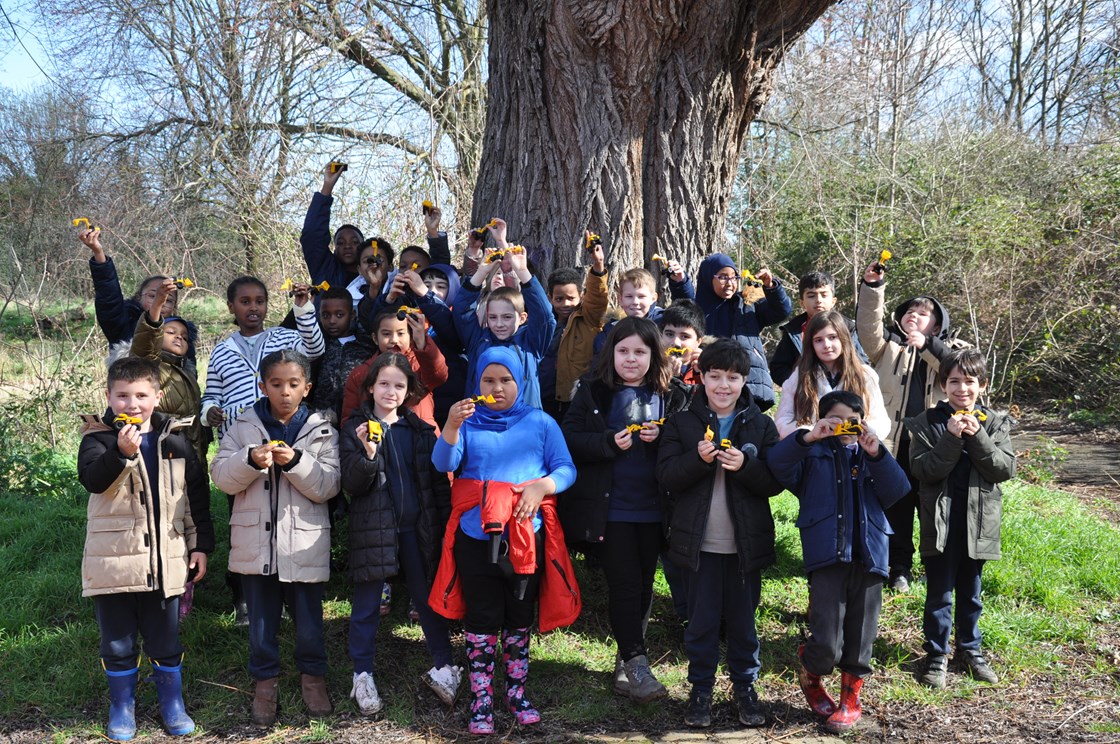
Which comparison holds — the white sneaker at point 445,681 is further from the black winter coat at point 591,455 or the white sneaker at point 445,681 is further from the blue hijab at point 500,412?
the blue hijab at point 500,412

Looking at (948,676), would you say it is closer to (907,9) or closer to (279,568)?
(279,568)

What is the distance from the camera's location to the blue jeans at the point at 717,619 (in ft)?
12.3

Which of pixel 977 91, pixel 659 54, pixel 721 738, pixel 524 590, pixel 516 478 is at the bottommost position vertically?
pixel 721 738

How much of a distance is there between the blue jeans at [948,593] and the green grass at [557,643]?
9.6 inches

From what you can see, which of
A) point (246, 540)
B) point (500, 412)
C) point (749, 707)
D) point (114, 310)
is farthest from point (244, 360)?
point (749, 707)

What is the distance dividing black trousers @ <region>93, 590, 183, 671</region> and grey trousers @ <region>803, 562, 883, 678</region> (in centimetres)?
277

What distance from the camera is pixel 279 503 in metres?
3.79

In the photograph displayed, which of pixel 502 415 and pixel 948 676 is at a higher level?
pixel 502 415

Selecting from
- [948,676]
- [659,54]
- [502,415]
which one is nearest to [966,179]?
[659,54]

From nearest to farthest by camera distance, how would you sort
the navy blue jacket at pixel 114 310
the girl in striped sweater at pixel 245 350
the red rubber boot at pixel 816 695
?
the red rubber boot at pixel 816 695 < the girl in striped sweater at pixel 245 350 < the navy blue jacket at pixel 114 310

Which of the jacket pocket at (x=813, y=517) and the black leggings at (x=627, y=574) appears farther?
the black leggings at (x=627, y=574)

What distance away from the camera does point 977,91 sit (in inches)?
867

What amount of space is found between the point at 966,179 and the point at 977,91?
1168 centimetres

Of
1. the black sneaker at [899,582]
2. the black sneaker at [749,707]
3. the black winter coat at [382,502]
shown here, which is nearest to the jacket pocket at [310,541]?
the black winter coat at [382,502]
